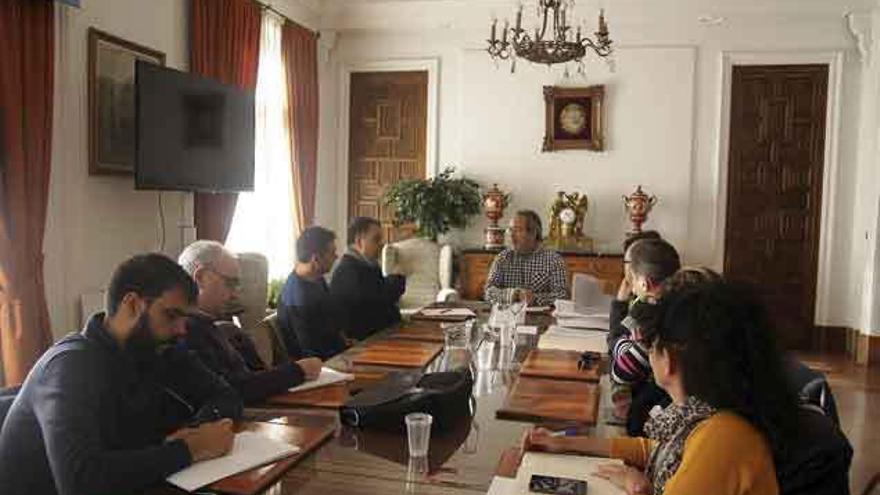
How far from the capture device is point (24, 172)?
3.33 m

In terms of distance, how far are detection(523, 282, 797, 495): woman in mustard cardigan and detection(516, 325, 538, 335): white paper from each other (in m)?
1.74

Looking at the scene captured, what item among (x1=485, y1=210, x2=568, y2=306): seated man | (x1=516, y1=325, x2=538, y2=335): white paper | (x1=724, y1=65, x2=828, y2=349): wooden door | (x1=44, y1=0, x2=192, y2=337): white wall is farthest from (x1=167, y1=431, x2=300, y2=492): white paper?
(x1=724, y1=65, x2=828, y2=349): wooden door

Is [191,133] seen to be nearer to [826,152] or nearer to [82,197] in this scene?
[82,197]

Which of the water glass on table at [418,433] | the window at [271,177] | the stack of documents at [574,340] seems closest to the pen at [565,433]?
the water glass on table at [418,433]

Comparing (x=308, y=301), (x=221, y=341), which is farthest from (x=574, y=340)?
(x=221, y=341)

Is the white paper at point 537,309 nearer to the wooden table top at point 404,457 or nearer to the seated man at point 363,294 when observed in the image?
the seated man at point 363,294

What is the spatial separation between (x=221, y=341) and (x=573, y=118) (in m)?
4.89

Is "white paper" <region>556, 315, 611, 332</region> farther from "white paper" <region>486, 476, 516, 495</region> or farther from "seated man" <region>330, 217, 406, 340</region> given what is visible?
"white paper" <region>486, 476, 516, 495</region>

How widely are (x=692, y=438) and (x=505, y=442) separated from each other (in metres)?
0.56

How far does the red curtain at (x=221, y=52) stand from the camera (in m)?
4.65

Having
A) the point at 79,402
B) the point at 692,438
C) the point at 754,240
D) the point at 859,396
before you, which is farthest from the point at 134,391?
the point at 754,240

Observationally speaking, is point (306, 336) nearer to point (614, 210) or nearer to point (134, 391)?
point (134, 391)

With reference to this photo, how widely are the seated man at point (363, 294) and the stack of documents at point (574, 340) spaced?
3.08 feet

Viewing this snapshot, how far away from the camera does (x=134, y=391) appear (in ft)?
5.28
